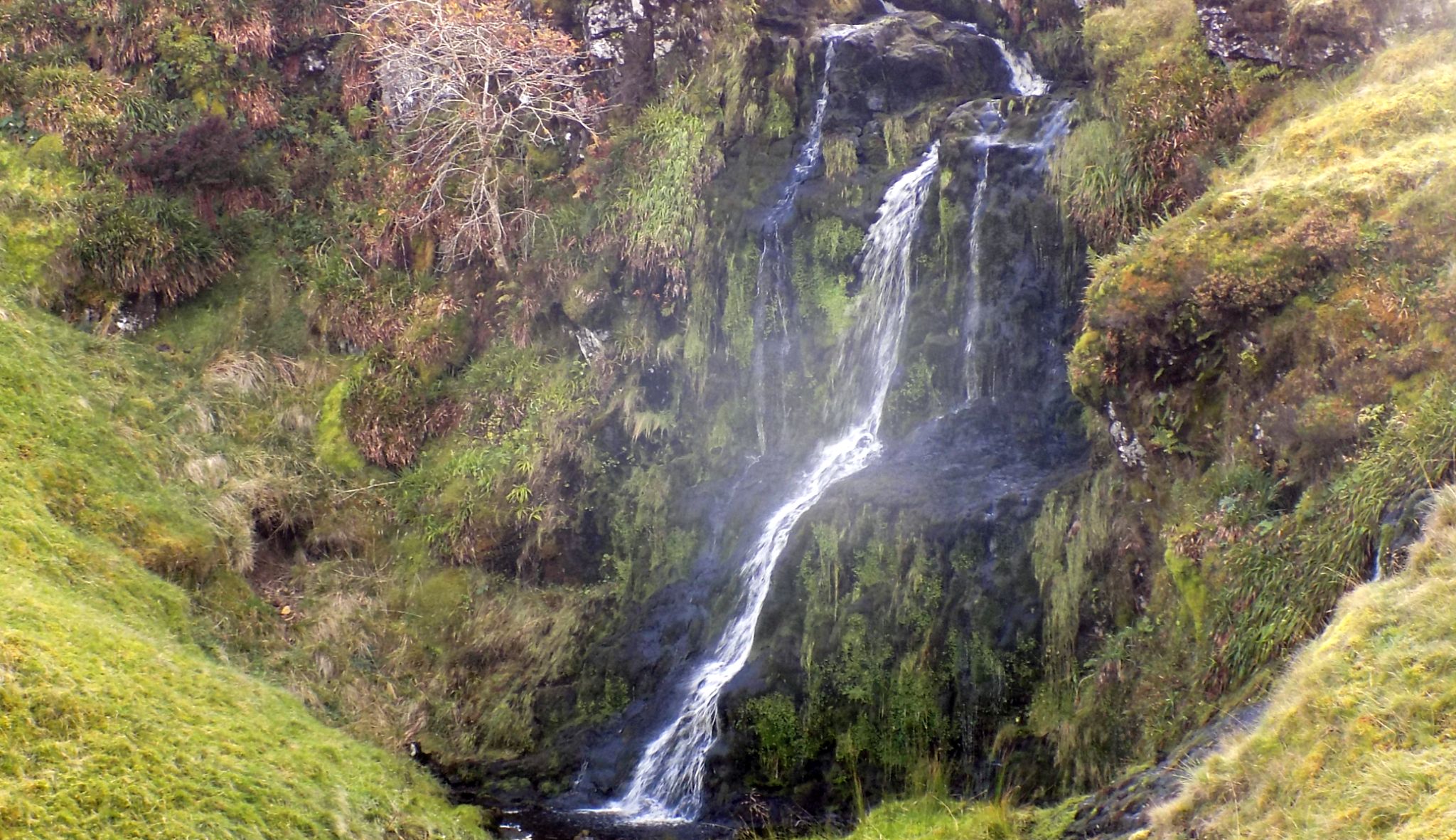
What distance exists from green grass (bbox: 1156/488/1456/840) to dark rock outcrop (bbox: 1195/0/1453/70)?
6456 mm

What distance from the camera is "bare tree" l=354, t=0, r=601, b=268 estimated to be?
14.1 m

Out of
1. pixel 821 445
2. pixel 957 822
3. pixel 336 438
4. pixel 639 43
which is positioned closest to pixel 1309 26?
pixel 821 445

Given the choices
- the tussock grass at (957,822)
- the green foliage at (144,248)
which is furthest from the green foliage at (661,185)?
the tussock grass at (957,822)

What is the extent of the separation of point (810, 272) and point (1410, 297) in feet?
24.4

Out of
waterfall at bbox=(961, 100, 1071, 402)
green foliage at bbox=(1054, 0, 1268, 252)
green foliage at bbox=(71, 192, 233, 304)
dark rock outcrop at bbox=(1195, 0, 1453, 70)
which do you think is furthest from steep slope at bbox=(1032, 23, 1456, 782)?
green foliage at bbox=(71, 192, 233, 304)

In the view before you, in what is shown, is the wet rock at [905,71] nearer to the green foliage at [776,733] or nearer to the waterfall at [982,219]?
the waterfall at [982,219]

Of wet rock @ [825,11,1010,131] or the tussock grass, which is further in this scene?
wet rock @ [825,11,1010,131]

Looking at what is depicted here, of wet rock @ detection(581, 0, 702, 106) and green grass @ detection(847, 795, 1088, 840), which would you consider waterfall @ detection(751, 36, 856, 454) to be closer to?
wet rock @ detection(581, 0, 702, 106)

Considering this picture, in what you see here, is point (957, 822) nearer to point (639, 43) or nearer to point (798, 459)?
point (798, 459)

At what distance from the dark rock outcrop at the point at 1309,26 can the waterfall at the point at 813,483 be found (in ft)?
11.8

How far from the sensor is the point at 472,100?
14.3 meters

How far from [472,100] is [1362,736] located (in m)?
13.2

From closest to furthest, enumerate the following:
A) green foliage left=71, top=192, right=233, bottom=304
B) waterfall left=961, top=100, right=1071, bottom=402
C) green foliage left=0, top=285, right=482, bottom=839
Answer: green foliage left=0, top=285, right=482, bottom=839, waterfall left=961, top=100, right=1071, bottom=402, green foliage left=71, top=192, right=233, bottom=304

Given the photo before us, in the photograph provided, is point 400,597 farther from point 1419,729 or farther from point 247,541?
point 1419,729
